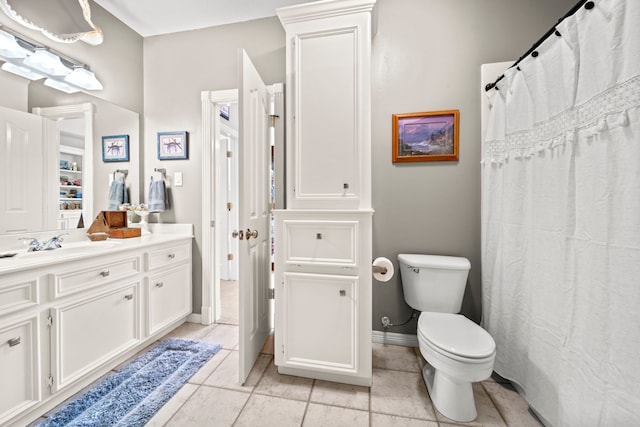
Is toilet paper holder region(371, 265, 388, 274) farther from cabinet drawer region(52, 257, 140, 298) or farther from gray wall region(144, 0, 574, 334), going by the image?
cabinet drawer region(52, 257, 140, 298)

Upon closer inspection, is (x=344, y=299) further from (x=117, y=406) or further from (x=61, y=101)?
(x=61, y=101)

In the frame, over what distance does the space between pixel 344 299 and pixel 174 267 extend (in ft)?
5.05

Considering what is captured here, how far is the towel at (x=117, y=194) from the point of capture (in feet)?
6.81

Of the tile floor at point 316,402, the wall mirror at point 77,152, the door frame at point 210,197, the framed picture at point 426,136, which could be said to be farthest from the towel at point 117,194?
the framed picture at point 426,136

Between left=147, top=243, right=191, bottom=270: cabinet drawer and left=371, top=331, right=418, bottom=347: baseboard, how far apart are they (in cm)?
177

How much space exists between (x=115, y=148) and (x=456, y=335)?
288cm

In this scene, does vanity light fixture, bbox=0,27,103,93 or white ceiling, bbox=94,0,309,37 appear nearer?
vanity light fixture, bbox=0,27,103,93

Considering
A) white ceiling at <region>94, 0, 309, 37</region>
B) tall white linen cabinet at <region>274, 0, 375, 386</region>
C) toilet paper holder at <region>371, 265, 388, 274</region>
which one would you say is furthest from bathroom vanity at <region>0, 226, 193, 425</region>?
white ceiling at <region>94, 0, 309, 37</region>

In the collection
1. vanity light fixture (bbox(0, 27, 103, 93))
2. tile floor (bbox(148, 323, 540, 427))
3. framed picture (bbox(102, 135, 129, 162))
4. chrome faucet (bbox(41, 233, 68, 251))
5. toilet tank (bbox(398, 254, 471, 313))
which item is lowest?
tile floor (bbox(148, 323, 540, 427))

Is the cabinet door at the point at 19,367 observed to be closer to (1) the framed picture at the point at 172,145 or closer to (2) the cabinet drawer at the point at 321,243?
(2) the cabinet drawer at the point at 321,243

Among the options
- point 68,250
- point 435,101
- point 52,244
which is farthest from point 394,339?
point 52,244

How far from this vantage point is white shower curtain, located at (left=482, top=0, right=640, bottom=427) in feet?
2.70

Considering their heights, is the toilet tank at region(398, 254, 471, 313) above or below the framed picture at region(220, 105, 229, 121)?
below

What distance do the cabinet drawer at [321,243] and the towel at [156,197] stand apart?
1.44 m
